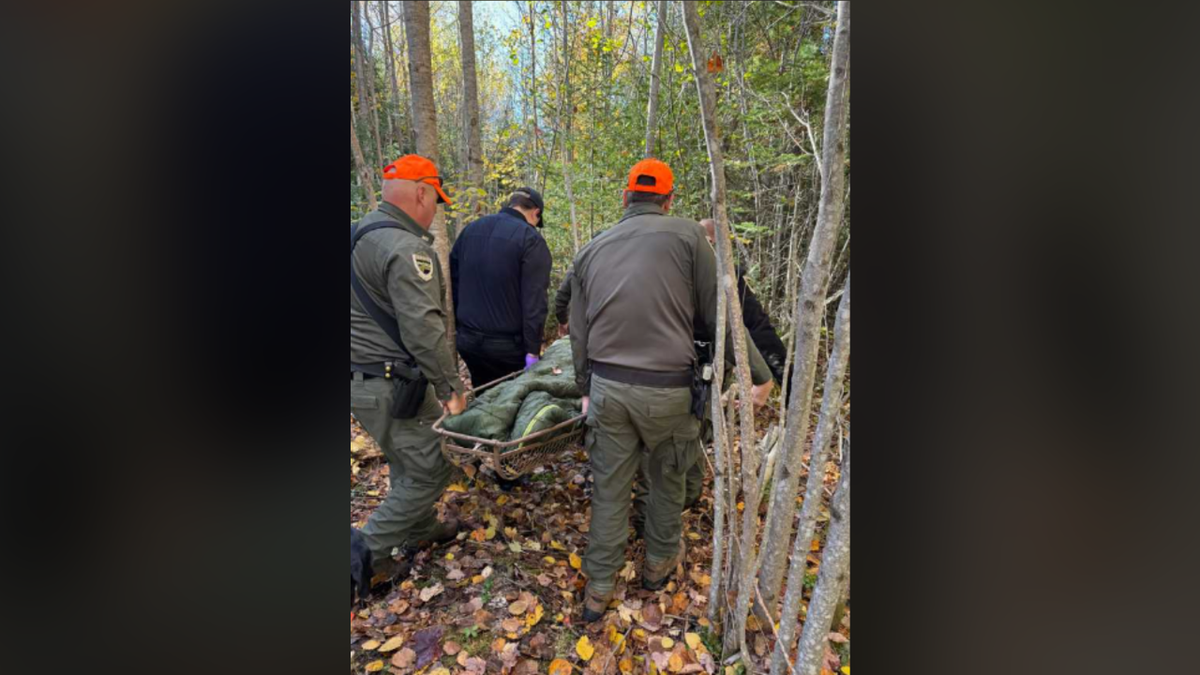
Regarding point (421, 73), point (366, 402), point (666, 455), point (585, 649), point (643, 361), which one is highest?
point (421, 73)

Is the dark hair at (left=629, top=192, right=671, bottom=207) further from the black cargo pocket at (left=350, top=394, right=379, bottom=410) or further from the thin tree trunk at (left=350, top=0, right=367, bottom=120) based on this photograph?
the thin tree trunk at (left=350, top=0, right=367, bottom=120)

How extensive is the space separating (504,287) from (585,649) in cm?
250

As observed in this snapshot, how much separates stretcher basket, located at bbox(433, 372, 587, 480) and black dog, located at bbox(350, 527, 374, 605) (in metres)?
0.62

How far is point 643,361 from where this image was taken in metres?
2.65

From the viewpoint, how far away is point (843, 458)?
4.25 feet

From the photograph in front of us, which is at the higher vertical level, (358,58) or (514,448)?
(358,58)

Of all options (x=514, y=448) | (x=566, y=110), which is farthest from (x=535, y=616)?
(x=566, y=110)

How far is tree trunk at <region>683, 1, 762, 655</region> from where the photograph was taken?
68.0 inches

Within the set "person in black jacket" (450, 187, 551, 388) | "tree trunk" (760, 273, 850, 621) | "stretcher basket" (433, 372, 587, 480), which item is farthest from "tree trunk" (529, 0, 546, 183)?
"tree trunk" (760, 273, 850, 621)

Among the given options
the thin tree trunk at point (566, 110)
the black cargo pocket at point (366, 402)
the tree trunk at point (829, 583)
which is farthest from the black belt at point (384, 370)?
the thin tree trunk at point (566, 110)

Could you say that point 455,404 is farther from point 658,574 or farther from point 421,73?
point 421,73
